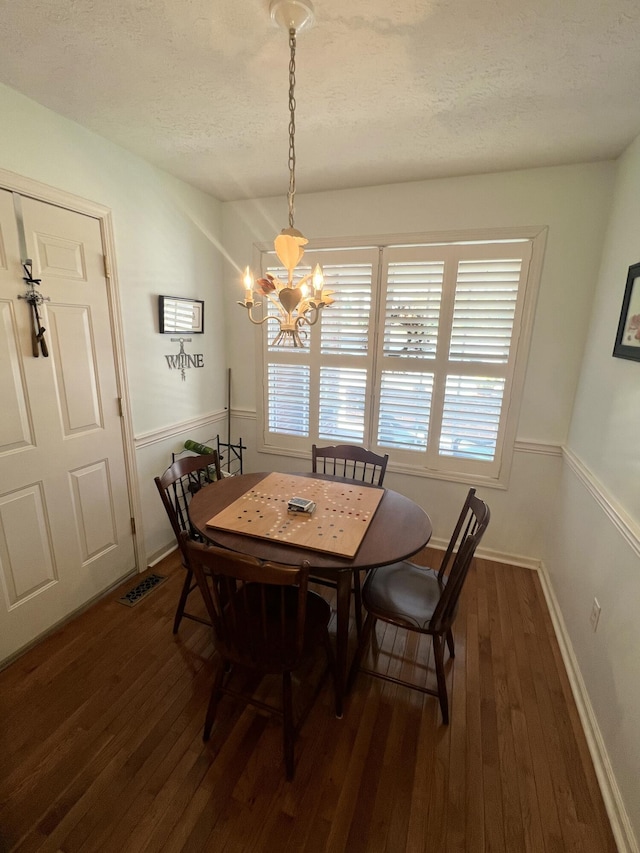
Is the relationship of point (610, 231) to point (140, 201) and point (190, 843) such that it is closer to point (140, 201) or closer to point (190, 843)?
point (140, 201)

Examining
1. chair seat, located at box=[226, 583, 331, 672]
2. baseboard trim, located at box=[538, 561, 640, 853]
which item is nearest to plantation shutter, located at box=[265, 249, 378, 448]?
chair seat, located at box=[226, 583, 331, 672]

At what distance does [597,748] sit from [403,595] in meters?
0.90

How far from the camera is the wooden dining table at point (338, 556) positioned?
146 cm

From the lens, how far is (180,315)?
2.65m

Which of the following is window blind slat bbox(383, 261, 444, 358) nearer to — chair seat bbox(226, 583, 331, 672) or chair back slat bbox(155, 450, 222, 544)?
chair back slat bbox(155, 450, 222, 544)

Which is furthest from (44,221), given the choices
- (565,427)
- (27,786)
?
(565,427)

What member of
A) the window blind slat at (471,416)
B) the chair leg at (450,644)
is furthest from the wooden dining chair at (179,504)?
the window blind slat at (471,416)

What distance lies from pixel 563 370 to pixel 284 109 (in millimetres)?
2176

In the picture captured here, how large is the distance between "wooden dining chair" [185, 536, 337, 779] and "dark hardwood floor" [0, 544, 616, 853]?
14cm

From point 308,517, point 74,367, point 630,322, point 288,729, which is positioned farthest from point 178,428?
point 630,322

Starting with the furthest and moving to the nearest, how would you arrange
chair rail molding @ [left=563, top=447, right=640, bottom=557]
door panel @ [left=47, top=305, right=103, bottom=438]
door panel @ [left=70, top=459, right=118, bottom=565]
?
door panel @ [left=70, top=459, right=118, bottom=565], door panel @ [left=47, top=305, right=103, bottom=438], chair rail molding @ [left=563, top=447, right=640, bottom=557]

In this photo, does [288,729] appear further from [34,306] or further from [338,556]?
[34,306]

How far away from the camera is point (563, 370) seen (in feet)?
7.97

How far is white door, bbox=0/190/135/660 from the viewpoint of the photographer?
1735 mm
